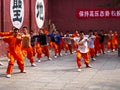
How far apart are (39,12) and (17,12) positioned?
429 cm

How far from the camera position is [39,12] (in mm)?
22000

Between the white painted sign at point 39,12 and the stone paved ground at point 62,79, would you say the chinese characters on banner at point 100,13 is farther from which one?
the stone paved ground at point 62,79

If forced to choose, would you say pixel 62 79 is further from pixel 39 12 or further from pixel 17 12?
pixel 39 12

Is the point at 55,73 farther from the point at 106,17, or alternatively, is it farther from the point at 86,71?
the point at 106,17

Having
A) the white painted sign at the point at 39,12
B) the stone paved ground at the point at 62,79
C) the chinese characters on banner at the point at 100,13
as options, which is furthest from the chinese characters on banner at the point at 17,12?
the chinese characters on banner at the point at 100,13

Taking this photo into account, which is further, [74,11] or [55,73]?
[74,11]

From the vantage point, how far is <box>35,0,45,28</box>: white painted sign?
21.6 m

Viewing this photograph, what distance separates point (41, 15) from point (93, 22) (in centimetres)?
444

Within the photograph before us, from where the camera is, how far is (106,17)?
2475cm

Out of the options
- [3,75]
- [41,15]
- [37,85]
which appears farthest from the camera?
[41,15]

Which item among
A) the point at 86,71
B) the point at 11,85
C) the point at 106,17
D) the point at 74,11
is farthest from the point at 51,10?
the point at 11,85

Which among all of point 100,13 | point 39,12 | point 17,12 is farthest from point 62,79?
point 100,13

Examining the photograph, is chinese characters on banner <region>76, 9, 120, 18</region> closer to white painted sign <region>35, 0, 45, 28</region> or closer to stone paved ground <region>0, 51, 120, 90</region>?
white painted sign <region>35, 0, 45, 28</region>

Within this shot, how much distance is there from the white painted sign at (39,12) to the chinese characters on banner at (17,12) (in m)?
3.07
